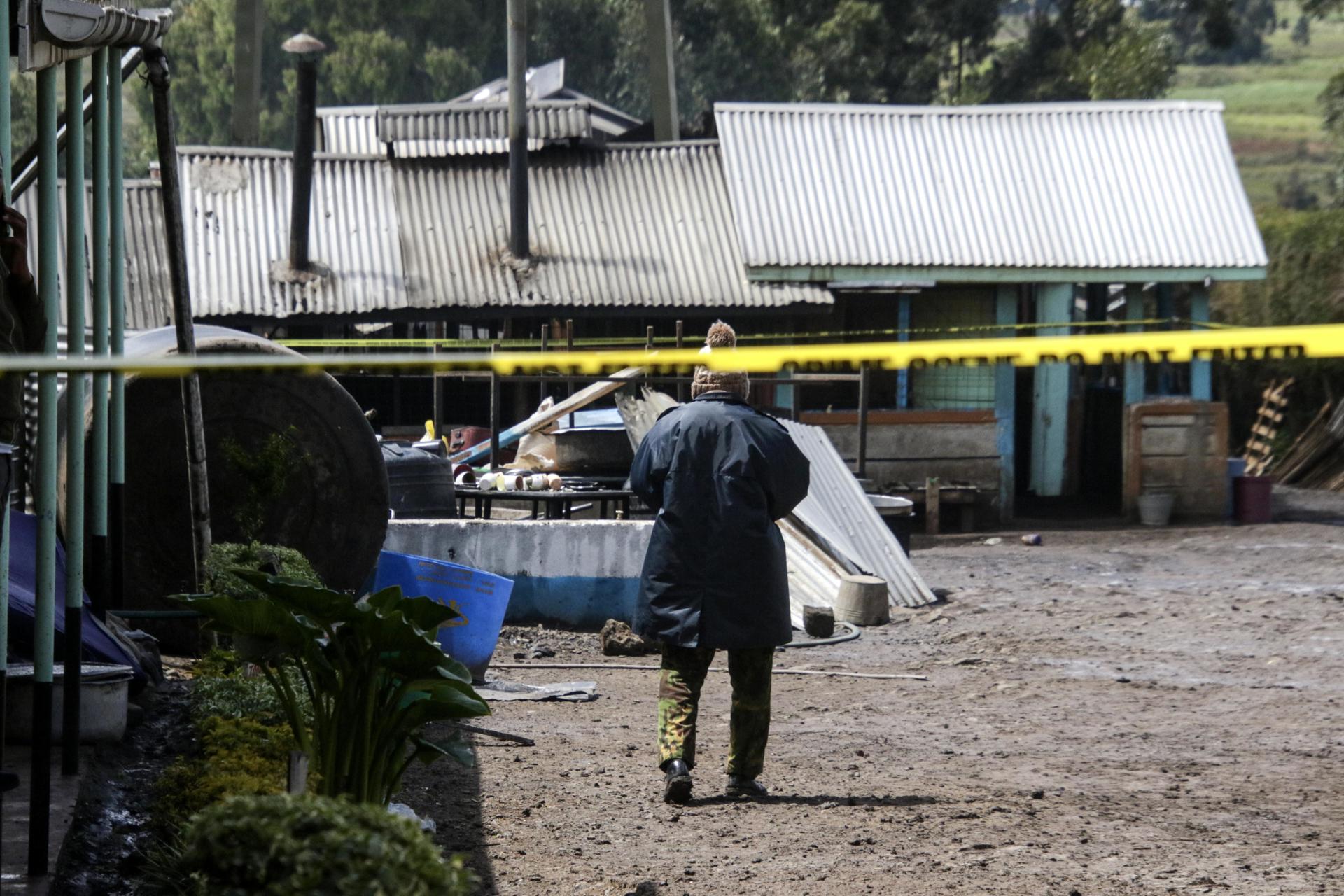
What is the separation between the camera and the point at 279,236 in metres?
19.4

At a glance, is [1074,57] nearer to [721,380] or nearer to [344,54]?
[344,54]

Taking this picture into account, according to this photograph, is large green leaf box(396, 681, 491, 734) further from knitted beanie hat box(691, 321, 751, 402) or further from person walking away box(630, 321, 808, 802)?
knitted beanie hat box(691, 321, 751, 402)

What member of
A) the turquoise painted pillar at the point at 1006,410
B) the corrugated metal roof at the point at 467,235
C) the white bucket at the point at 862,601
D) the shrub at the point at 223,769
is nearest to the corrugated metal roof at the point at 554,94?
the corrugated metal roof at the point at 467,235

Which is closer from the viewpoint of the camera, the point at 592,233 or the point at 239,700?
the point at 239,700

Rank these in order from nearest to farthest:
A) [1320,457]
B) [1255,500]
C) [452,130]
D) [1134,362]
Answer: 1. [1255,500]
2. [1134,362]
3. [452,130]
4. [1320,457]

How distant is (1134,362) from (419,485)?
10212mm

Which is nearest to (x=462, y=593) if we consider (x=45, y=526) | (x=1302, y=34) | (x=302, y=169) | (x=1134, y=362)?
(x=45, y=526)

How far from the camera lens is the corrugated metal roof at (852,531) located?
40.6 feet

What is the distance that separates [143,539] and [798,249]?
12.2 m

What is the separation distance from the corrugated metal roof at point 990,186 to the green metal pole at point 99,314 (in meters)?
13.5

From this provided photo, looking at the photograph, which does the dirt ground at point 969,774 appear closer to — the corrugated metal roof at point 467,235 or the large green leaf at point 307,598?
the large green leaf at point 307,598

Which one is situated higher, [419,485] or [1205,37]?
[1205,37]

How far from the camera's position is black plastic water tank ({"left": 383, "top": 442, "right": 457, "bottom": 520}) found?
38.3 feet

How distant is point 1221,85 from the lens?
84438 millimetres
